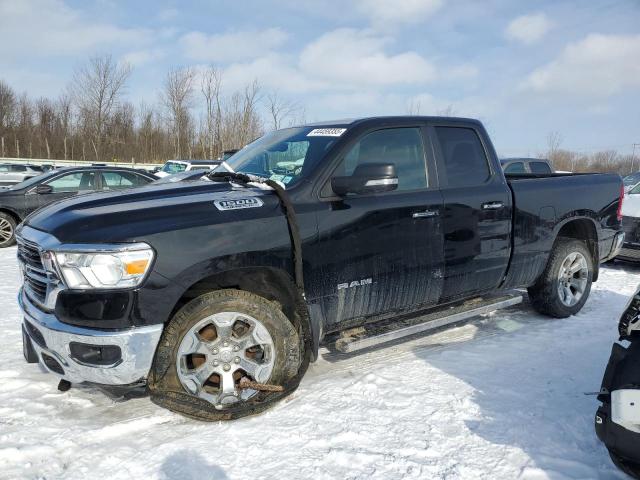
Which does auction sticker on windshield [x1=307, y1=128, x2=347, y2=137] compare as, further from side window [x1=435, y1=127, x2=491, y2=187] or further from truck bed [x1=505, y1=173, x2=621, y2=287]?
truck bed [x1=505, y1=173, x2=621, y2=287]

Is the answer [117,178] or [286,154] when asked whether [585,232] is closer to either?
[286,154]

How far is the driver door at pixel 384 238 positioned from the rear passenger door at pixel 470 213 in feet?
0.44

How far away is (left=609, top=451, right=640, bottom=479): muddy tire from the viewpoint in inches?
88.7

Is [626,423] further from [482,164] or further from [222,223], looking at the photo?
[482,164]

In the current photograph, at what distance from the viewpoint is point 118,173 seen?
10.3 m

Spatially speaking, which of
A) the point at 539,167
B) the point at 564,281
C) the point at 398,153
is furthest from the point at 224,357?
the point at 539,167

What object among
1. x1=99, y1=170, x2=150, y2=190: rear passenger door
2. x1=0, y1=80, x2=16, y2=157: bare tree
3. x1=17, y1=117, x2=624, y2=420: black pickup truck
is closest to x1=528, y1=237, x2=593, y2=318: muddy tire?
x1=17, y1=117, x2=624, y2=420: black pickup truck

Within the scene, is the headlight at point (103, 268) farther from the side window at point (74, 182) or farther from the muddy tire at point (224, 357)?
the side window at point (74, 182)

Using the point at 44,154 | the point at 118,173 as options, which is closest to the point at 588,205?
the point at 118,173

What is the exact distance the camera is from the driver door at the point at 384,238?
3244 millimetres

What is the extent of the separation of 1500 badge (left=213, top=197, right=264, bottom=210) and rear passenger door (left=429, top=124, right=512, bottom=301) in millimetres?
1604

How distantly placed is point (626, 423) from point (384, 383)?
162 centimetres

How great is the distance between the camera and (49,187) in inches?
372

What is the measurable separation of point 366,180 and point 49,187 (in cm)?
858
